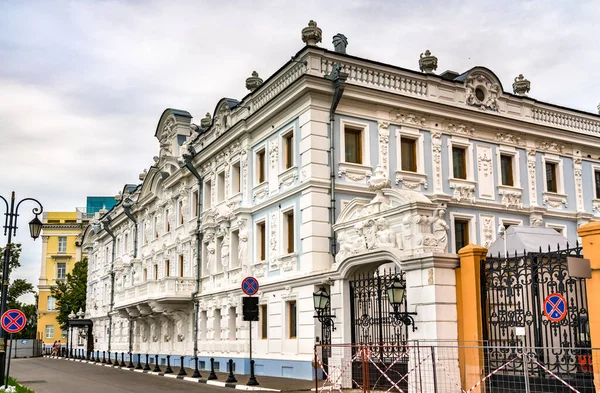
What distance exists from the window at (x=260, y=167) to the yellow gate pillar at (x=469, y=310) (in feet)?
42.6

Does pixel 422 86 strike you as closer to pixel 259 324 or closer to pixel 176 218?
pixel 259 324

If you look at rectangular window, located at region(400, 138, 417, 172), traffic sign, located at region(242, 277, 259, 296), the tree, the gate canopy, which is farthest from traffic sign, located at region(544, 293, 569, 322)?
the tree

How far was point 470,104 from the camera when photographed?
88.3 ft

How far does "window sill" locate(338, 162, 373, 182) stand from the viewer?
23.7m

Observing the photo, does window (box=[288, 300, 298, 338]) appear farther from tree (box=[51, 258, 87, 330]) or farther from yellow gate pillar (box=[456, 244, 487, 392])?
tree (box=[51, 258, 87, 330])

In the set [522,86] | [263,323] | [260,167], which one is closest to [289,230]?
[260,167]

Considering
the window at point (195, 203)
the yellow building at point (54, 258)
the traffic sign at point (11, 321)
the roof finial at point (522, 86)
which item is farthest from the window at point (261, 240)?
the yellow building at point (54, 258)

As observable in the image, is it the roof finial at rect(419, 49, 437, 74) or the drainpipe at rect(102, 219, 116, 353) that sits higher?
the roof finial at rect(419, 49, 437, 74)

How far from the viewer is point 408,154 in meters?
25.6

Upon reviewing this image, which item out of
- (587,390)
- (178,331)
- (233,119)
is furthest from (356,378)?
(178,331)

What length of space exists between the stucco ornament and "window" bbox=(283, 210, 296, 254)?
818cm

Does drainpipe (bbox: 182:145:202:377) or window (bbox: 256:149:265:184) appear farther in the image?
drainpipe (bbox: 182:145:202:377)

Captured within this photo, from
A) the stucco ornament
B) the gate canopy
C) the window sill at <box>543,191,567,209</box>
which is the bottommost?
the gate canopy

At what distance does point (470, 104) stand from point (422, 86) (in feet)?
7.48
